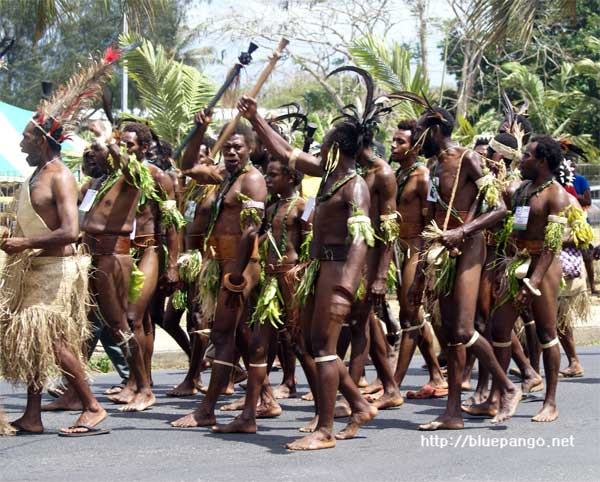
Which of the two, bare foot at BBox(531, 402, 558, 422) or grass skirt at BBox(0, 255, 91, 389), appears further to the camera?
bare foot at BBox(531, 402, 558, 422)

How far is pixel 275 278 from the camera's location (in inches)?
315

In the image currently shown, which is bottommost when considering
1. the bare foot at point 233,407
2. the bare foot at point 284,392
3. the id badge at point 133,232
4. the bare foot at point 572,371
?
the bare foot at point 233,407

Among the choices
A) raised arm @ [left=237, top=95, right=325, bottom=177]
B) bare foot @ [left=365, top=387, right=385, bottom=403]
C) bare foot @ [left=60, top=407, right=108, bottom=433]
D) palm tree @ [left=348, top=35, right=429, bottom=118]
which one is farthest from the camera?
palm tree @ [left=348, top=35, right=429, bottom=118]

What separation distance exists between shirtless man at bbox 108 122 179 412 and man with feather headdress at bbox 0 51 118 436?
1221 mm

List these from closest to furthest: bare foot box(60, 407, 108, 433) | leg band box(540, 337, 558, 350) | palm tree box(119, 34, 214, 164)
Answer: bare foot box(60, 407, 108, 433) < leg band box(540, 337, 558, 350) < palm tree box(119, 34, 214, 164)

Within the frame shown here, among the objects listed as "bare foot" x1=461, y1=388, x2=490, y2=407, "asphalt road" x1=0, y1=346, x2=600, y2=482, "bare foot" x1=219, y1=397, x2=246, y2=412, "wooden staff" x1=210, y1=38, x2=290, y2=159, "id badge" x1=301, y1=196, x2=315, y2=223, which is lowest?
"asphalt road" x1=0, y1=346, x2=600, y2=482

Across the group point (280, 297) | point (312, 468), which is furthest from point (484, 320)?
point (312, 468)

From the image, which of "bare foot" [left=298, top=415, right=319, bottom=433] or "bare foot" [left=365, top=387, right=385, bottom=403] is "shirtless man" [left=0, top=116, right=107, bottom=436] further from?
"bare foot" [left=365, top=387, right=385, bottom=403]

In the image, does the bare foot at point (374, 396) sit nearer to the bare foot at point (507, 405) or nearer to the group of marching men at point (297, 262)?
the group of marching men at point (297, 262)

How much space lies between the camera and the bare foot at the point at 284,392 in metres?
9.54

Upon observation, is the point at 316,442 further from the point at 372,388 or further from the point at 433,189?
the point at 372,388

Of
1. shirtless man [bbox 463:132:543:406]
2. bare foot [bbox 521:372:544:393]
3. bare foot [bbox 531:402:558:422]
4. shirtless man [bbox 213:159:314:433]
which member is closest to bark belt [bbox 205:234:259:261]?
shirtless man [bbox 213:159:314:433]

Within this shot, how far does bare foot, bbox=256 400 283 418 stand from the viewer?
333 inches

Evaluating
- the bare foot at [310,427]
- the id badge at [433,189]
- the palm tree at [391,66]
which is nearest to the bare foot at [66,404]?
the bare foot at [310,427]
